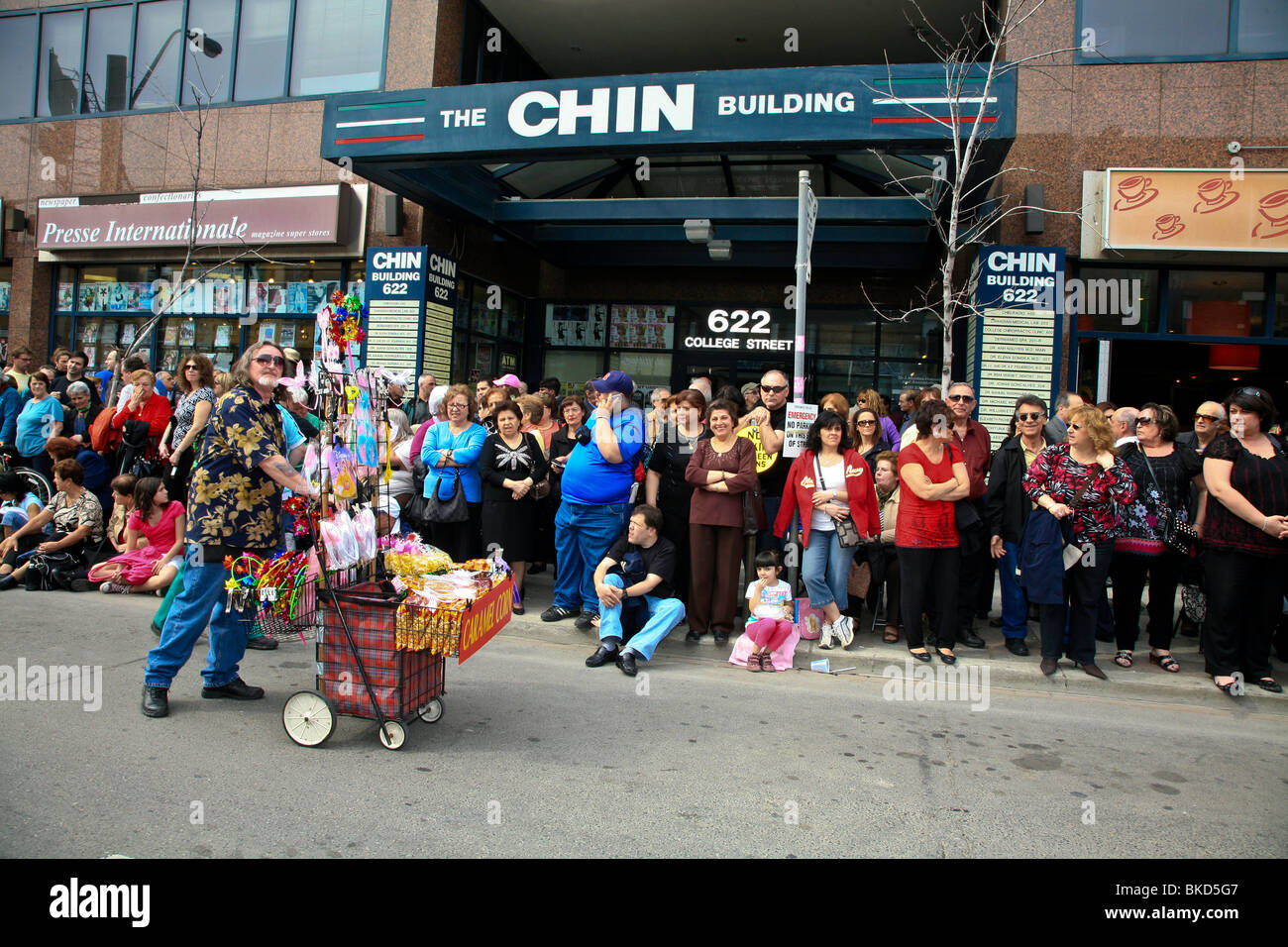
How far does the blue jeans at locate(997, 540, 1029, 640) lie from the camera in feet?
23.0

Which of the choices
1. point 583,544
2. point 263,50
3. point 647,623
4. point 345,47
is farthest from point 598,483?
point 263,50

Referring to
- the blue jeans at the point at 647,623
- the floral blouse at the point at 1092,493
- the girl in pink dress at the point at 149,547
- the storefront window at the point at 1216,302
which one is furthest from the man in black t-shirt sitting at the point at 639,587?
the storefront window at the point at 1216,302

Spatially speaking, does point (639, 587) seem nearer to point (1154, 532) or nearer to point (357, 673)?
point (357, 673)

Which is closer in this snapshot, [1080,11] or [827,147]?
[827,147]

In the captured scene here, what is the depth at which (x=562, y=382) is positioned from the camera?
15617mm

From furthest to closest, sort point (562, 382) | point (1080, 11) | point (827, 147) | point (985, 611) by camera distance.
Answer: point (562, 382)
point (1080, 11)
point (827, 147)
point (985, 611)

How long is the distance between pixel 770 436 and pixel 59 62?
51.2ft

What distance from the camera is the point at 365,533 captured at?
457 centimetres

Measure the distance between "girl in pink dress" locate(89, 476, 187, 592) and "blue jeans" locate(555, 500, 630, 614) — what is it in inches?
141

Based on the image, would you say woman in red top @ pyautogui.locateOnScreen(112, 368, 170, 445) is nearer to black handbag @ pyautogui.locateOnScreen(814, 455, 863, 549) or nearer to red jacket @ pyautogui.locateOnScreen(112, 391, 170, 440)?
red jacket @ pyautogui.locateOnScreen(112, 391, 170, 440)

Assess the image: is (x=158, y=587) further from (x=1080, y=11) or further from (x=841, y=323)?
(x=1080, y=11)

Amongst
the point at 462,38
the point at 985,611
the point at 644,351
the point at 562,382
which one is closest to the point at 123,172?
the point at 462,38

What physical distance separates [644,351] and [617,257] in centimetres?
166
